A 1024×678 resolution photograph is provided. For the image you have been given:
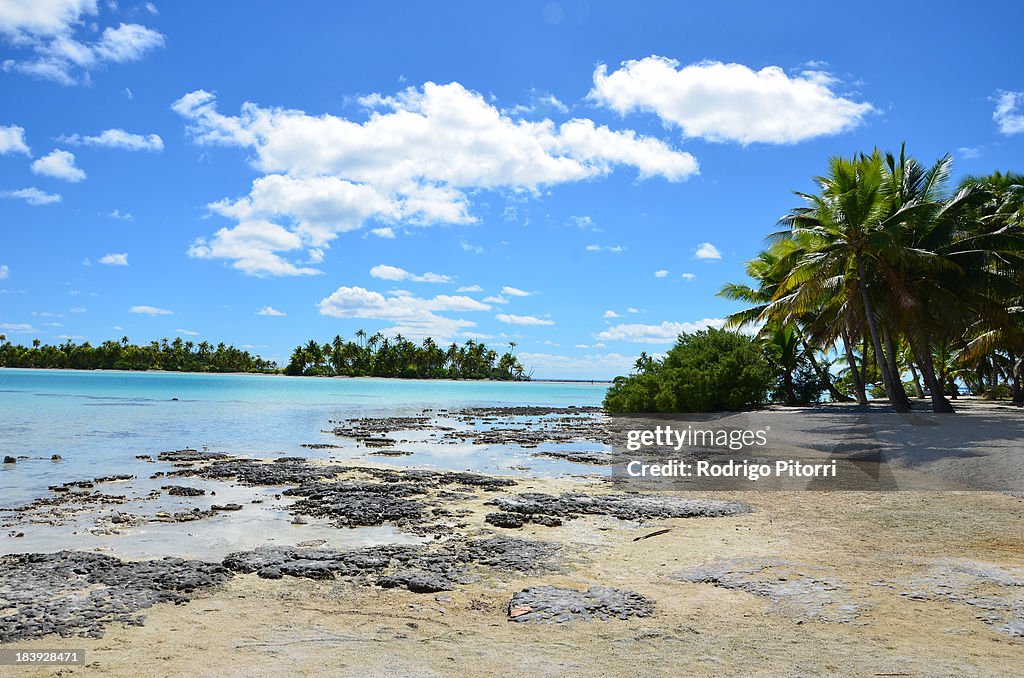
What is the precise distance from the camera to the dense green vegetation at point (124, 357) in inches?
5271

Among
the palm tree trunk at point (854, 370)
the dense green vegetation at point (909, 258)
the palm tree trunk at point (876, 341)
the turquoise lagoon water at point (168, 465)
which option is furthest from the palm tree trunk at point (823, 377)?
the turquoise lagoon water at point (168, 465)

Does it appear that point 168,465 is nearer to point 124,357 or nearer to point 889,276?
point 889,276

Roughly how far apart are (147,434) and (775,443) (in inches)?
819

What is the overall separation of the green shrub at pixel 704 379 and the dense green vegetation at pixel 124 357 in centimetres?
12969

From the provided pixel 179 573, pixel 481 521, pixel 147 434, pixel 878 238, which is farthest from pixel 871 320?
pixel 147 434

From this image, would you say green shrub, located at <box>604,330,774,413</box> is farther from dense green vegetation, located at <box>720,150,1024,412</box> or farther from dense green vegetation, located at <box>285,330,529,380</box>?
dense green vegetation, located at <box>285,330,529,380</box>

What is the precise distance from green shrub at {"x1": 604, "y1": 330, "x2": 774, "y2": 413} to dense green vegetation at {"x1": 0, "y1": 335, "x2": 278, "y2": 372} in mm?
129692

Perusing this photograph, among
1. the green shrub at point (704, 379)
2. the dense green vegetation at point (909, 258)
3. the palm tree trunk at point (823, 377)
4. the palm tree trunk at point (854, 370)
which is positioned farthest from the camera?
the palm tree trunk at point (823, 377)

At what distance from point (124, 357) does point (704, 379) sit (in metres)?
138

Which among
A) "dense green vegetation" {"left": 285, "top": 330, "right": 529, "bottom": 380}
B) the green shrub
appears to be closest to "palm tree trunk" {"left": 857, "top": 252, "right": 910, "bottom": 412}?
the green shrub

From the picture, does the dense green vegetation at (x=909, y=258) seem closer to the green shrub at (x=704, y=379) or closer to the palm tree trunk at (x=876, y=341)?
the palm tree trunk at (x=876, y=341)

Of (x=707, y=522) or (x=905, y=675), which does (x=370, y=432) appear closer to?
(x=707, y=522)

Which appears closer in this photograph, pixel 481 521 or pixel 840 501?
pixel 481 521

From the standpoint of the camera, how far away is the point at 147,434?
2314 cm
